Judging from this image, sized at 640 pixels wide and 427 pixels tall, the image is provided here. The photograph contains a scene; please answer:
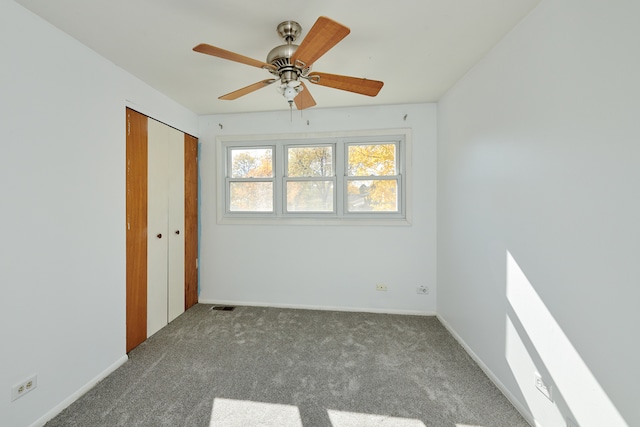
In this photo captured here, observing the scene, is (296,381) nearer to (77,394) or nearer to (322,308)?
(322,308)

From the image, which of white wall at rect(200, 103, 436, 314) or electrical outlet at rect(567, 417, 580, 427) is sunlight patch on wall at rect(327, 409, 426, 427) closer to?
electrical outlet at rect(567, 417, 580, 427)

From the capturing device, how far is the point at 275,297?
11.4 feet

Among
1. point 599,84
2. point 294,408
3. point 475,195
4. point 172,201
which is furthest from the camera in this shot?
point 172,201

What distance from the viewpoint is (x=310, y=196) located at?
3.51 meters

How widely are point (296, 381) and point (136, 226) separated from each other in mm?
2009

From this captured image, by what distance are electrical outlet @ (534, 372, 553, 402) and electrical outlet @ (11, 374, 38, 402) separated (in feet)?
9.94

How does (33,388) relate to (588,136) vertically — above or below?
below

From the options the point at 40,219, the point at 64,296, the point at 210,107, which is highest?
the point at 210,107

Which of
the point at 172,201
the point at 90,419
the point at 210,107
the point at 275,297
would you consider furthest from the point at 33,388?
the point at 210,107

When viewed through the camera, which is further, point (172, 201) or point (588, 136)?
point (172, 201)

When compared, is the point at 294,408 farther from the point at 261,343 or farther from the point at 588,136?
the point at 588,136

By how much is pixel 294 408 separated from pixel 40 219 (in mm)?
2047

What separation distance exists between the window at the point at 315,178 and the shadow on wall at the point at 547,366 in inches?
65.0

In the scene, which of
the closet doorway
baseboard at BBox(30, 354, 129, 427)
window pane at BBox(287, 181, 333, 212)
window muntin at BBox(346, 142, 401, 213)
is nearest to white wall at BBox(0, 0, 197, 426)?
baseboard at BBox(30, 354, 129, 427)
